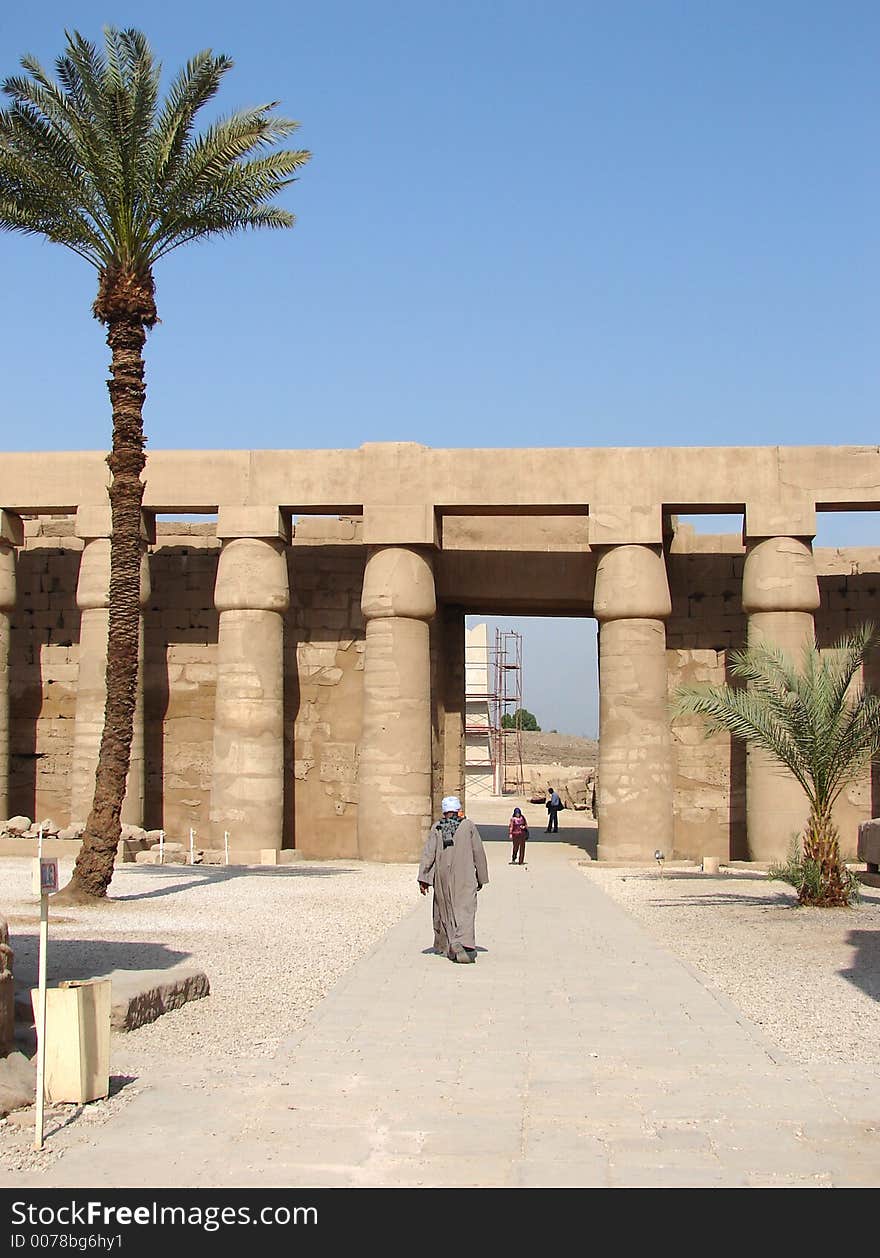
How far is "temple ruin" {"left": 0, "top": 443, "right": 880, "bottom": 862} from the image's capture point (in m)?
21.9

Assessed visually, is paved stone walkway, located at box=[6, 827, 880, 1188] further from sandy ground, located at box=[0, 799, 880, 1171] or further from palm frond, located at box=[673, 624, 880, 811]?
palm frond, located at box=[673, 624, 880, 811]

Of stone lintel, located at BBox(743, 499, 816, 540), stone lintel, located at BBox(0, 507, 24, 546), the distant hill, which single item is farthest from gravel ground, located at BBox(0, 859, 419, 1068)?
the distant hill

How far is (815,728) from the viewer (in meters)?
14.9

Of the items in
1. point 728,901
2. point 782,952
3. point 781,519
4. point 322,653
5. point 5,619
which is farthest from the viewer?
point 322,653

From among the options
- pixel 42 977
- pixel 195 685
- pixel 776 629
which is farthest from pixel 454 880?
pixel 195 685

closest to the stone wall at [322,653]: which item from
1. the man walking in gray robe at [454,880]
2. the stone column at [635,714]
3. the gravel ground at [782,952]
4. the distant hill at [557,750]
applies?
the stone column at [635,714]

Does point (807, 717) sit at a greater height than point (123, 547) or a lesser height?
lesser

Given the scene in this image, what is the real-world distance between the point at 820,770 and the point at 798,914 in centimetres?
179

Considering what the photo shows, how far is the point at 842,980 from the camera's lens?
9711 mm

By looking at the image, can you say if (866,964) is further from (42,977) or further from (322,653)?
(322,653)

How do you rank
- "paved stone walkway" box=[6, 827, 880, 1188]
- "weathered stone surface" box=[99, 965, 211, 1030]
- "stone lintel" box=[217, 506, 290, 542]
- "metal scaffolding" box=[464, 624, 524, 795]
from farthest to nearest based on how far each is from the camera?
"metal scaffolding" box=[464, 624, 524, 795]
"stone lintel" box=[217, 506, 290, 542]
"weathered stone surface" box=[99, 965, 211, 1030]
"paved stone walkway" box=[6, 827, 880, 1188]

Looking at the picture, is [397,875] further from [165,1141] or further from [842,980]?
[165,1141]

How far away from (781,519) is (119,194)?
11423 millimetres

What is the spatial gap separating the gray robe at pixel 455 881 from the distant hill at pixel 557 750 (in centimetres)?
5909
